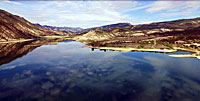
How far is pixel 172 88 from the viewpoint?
3762cm

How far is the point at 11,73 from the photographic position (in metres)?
51.2

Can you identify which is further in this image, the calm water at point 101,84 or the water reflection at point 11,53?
the water reflection at point 11,53

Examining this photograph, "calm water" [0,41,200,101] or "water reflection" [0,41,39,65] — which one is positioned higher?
"water reflection" [0,41,39,65]

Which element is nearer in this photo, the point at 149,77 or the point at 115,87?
the point at 115,87

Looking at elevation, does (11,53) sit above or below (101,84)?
above

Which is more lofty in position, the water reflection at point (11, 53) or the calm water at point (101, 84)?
the water reflection at point (11, 53)

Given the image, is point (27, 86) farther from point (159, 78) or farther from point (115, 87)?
point (159, 78)

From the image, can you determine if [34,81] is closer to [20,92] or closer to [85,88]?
[20,92]

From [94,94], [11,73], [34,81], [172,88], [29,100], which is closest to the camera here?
[29,100]

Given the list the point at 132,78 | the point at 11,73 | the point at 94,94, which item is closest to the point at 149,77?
the point at 132,78

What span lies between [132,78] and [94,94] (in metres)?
16.4

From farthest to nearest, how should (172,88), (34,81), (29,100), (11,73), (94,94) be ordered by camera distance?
(11,73) → (34,81) → (172,88) → (94,94) → (29,100)

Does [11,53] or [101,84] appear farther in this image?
[11,53]

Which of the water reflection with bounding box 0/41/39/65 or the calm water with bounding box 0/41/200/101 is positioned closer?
the calm water with bounding box 0/41/200/101
